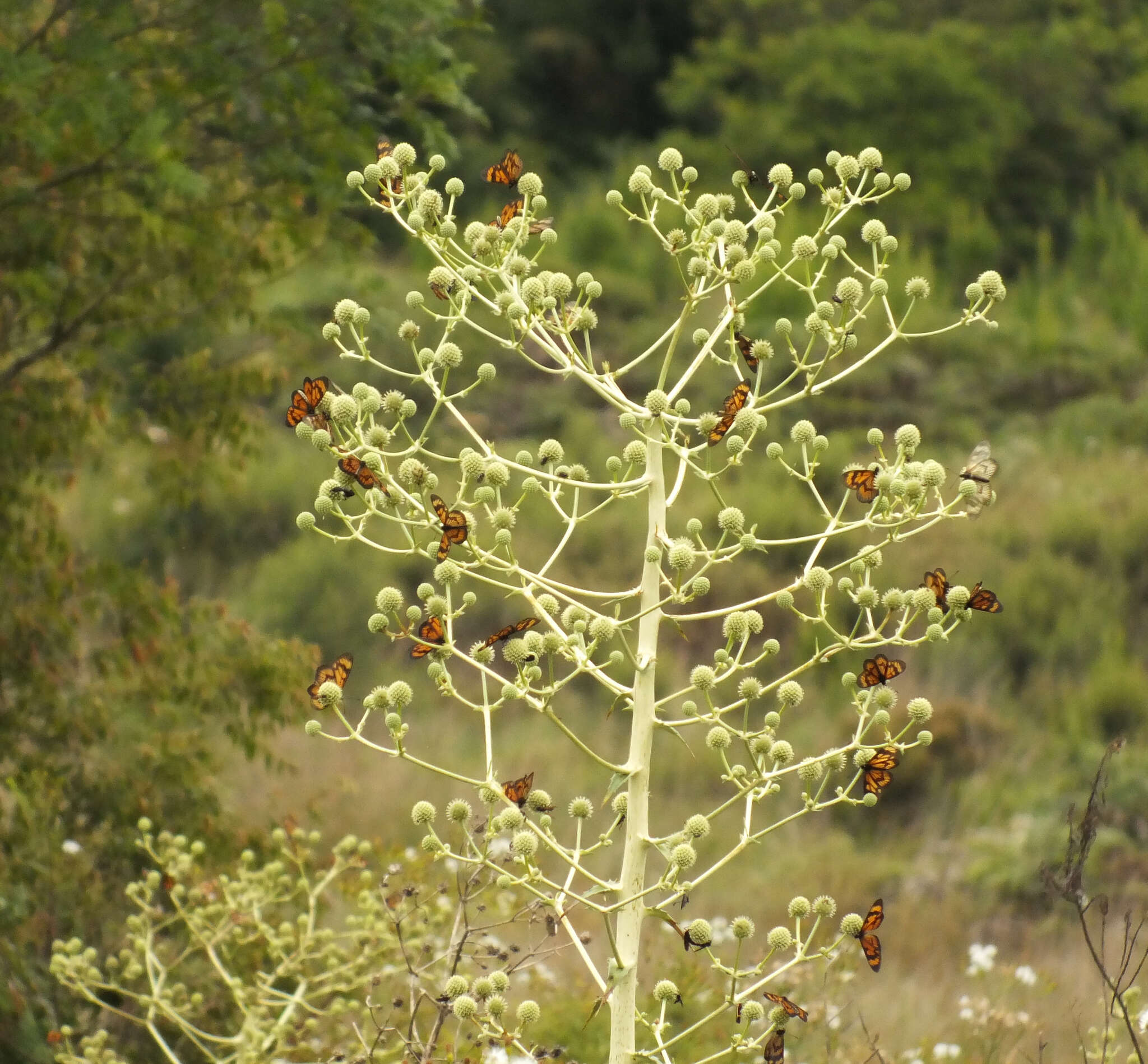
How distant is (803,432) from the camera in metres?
2.44

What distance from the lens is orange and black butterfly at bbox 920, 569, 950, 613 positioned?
2359 mm

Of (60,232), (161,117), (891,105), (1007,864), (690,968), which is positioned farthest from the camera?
(891,105)

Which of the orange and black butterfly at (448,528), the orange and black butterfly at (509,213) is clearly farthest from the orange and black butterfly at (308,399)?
the orange and black butterfly at (509,213)

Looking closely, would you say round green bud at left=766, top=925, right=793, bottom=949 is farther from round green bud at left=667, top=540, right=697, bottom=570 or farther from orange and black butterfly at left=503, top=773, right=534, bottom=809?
round green bud at left=667, top=540, right=697, bottom=570

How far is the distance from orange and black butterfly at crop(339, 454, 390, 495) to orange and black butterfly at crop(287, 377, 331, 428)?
0.12 meters

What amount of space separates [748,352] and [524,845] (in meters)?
0.86

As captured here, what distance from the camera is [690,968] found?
495cm

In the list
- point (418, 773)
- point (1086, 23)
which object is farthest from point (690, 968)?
point (1086, 23)

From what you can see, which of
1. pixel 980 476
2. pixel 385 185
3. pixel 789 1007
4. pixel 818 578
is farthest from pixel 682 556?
pixel 385 185

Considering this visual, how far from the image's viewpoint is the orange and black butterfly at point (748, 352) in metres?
2.43

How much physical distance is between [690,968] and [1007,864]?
12.9ft

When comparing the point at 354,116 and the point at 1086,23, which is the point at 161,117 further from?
the point at 1086,23

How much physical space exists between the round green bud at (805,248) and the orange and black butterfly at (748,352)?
0.65 ft

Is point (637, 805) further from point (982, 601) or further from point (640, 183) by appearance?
point (640, 183)
